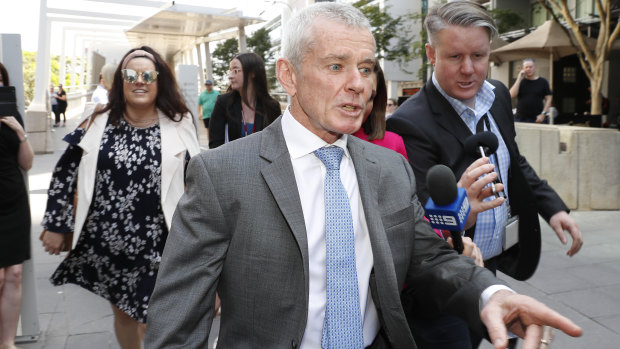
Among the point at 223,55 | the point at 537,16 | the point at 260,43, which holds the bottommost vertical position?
the point at 537,16

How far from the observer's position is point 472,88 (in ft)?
8.70

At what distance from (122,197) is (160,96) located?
715 mm

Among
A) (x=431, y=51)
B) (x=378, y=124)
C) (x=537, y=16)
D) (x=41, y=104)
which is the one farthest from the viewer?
(x=537, y=16)

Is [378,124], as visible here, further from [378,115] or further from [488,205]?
[488,205]

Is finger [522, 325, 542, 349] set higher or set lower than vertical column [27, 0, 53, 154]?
lower

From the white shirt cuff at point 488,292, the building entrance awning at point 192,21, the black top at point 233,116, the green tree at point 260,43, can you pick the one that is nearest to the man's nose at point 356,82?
the white shirt cuff at point 488,292

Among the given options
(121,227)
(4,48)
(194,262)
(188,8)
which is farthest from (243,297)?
(188,8)

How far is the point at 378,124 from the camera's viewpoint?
3.05m

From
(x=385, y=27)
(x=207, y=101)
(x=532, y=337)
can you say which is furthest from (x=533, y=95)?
(x=385, y=27)

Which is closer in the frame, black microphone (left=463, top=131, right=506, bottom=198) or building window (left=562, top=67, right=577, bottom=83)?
black microphone (left=463, top=131, right=506, bottom=198)

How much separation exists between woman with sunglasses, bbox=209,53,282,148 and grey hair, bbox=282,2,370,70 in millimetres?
3686

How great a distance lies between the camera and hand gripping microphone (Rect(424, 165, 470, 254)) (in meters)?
1.80

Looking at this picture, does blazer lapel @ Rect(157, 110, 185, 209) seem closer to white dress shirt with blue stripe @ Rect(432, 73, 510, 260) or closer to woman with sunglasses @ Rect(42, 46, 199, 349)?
woman with sunglasses @ Rect(42, 46, 199, 349)

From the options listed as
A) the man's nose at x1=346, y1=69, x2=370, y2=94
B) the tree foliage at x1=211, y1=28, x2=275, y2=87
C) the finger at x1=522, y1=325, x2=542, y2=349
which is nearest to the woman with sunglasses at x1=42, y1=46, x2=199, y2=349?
the man's nose at x1=346, y1=69, x2=370, y2=94
